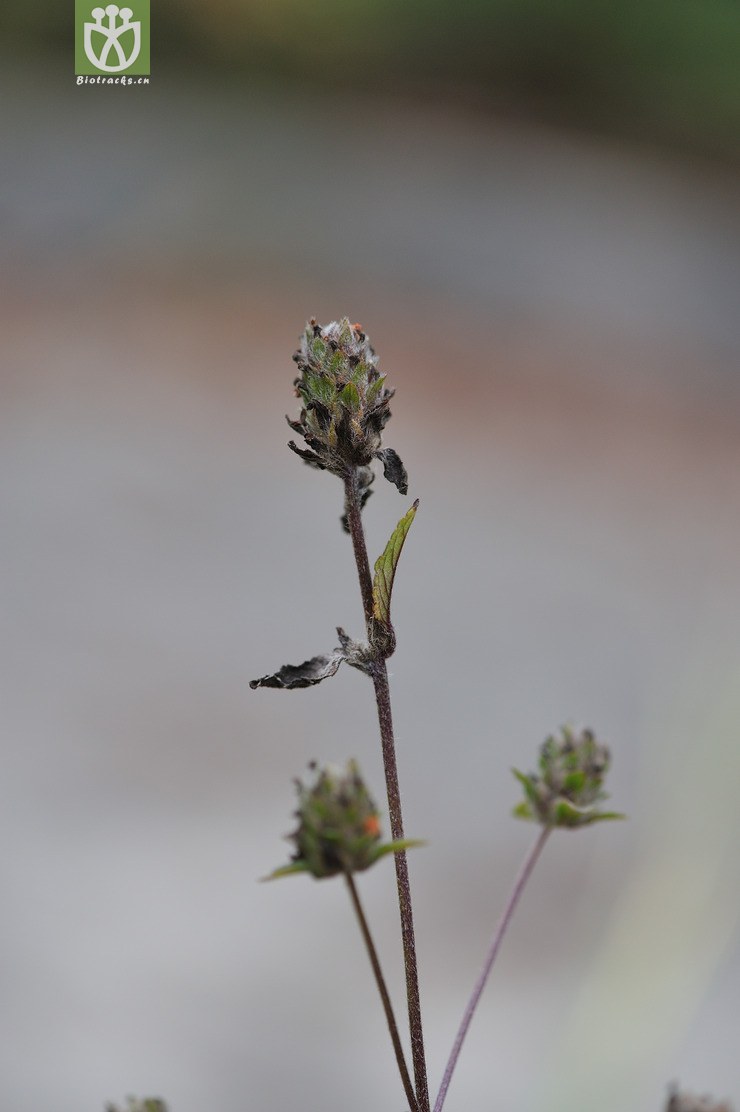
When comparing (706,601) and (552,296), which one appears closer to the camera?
(706,601)

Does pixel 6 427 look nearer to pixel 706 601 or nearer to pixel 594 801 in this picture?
pixel 706 601

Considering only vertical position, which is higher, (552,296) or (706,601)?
(552,296)

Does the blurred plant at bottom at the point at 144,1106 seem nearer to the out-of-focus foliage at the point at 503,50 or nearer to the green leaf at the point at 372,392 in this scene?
the green leaf at the point at 372,392

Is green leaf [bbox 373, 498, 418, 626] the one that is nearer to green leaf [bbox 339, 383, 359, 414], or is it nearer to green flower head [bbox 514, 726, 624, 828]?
green leaf [bbox 339, 383, 359, 414]

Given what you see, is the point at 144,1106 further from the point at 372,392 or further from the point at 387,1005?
the point at 372,392

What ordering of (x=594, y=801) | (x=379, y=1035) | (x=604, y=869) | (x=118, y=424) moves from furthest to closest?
(x=118, y=424) < (x=604, y=869) < (x=379, y=1035) < (x=594, y=801)

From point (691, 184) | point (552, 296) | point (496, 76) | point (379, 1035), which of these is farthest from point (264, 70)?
point (379, 1035)

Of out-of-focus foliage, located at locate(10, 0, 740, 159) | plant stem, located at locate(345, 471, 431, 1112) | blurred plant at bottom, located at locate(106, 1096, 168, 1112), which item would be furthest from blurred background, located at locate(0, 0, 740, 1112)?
plant stem, located at locate(345, 471, 431, 1112)
